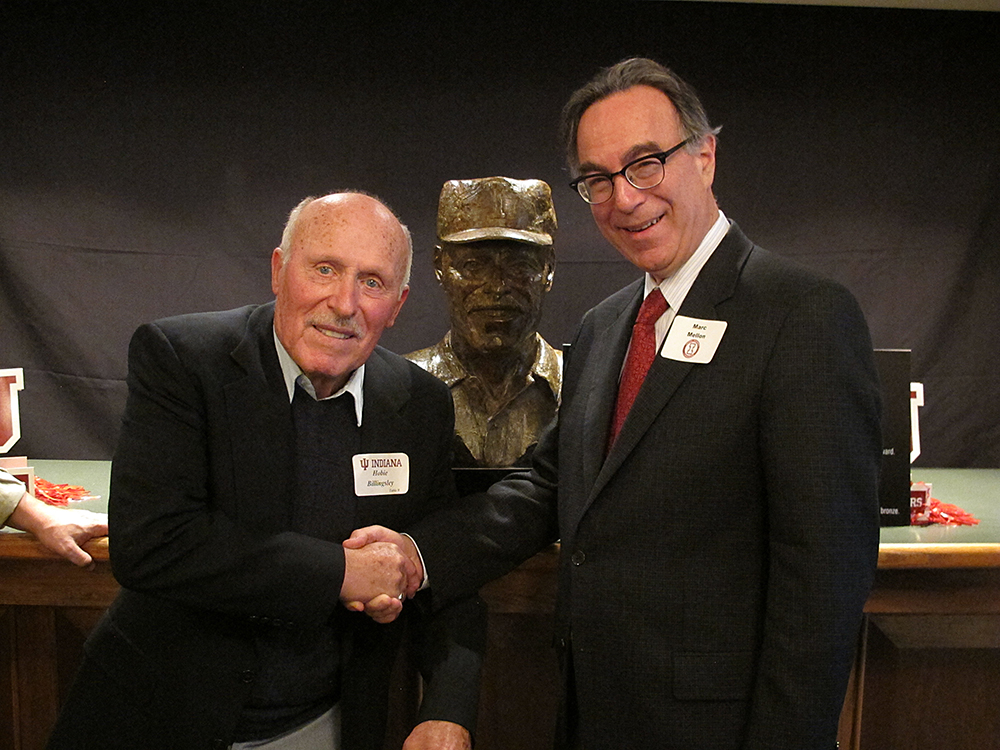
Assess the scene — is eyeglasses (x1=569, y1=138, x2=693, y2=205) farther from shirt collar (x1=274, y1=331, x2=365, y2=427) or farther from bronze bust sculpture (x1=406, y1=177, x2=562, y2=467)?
bronze bust sculpture (x1=406, y1=177, x2=562, y2=467)

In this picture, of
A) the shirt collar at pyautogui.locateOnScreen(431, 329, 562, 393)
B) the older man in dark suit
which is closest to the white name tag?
the older man in dark suit

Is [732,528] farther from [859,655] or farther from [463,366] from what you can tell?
[463,366]

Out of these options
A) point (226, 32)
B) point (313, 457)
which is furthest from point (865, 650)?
point (226, 32)

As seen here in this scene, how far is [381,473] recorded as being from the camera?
1.61m

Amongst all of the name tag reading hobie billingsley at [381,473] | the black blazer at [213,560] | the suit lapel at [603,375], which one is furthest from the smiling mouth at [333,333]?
the suit lapel at [603,375]

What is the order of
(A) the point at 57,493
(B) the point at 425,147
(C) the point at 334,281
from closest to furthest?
1. (C) the point at 334,281
2. (A) the point at 57,493
3. (B) the point at 425,147

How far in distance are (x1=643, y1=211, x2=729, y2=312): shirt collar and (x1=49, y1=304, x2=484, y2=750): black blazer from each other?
1.91ft

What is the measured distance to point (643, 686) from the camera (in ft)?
4.52

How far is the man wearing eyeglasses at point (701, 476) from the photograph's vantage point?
1227 millimetres

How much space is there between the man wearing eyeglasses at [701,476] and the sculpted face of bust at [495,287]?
0.72 m

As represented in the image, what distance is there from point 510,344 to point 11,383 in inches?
56.4

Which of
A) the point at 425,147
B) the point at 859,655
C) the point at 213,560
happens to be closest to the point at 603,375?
the point at 213,560

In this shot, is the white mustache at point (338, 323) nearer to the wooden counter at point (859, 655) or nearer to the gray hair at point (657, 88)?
the gray hair at point (657, 88)

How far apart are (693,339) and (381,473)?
65cm
